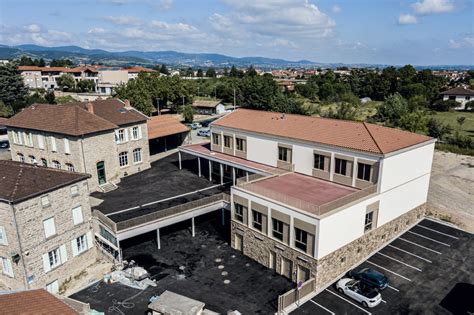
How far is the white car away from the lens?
71.7 ft

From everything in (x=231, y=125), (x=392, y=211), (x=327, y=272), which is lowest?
(x=327, y=272)

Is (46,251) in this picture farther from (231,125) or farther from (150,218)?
(231,125)

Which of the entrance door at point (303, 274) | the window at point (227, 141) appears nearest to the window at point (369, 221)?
the entrance door at point (303, 274)

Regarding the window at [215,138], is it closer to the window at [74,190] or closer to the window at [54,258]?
the window at [74,190]

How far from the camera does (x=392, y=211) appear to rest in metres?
29.4

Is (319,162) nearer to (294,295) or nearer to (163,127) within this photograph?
(294,295)

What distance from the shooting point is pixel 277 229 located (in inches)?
1022

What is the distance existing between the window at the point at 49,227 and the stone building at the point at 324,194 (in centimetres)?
1365

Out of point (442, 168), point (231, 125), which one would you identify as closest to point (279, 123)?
point (231, 125)

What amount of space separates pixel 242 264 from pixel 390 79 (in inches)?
4270

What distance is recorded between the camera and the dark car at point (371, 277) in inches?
910

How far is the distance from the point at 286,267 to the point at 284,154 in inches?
474

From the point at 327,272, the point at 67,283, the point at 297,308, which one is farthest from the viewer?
the point at 67,283

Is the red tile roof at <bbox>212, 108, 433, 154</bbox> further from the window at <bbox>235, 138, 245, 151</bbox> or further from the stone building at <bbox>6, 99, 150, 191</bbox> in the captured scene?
the stone building at <bbox>6, 99, 150, 191</bbox>
